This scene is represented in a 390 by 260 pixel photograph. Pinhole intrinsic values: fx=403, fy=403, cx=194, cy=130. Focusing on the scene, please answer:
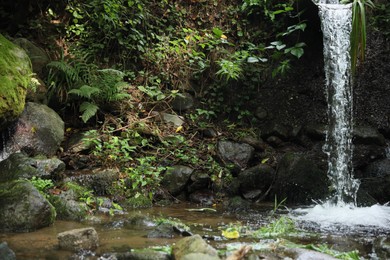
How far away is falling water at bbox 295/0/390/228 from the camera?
20.7 ft

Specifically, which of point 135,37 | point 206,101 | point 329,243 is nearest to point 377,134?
point 206,101

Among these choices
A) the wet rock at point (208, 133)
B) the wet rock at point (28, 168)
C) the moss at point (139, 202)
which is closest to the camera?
the wet rock at point (28, 168)

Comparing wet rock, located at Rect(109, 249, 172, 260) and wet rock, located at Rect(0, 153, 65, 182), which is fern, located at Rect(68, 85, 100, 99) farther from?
wet rock, located at Rect(109, 249, 172, 260)

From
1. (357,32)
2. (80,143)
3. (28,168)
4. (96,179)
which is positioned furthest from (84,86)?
(357,32)

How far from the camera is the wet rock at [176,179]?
20.7 feet

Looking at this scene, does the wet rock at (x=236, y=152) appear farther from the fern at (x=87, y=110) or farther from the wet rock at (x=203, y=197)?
the fern at (x=87, y=110)

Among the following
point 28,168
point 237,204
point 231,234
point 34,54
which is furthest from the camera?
point 34,54

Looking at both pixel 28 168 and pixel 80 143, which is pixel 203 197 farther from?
pixel 28 168

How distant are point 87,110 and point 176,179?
184 centimetres

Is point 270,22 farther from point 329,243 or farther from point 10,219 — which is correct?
point 10,219

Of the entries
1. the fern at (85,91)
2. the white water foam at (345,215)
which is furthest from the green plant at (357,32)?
the fern at (85,91)

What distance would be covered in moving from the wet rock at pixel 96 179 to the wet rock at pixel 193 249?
3.03m

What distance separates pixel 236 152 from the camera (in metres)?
7.17

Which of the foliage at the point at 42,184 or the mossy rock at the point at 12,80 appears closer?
the foliage at the point at 42,184
